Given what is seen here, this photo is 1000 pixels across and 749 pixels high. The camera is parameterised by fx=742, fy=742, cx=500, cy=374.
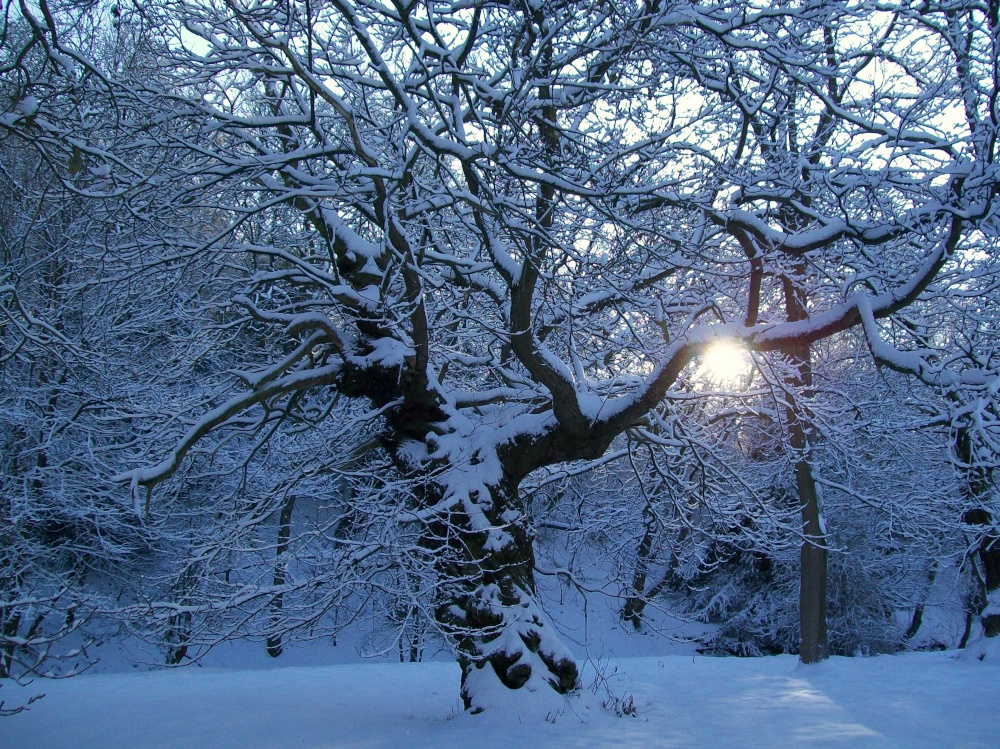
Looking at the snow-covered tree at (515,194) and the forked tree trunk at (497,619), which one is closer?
the snow-covered tree at (515,194)

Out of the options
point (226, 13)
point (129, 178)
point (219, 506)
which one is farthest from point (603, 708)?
point (226, 13)

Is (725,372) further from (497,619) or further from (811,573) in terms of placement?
(497,619)

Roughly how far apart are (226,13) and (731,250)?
5.50m

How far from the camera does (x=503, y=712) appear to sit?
564 centimetres

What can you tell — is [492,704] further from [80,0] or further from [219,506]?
[80,0]

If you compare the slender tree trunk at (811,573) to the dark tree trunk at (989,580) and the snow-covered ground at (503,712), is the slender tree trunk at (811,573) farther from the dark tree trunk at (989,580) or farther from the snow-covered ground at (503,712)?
the dark tree trunk at (989,580)

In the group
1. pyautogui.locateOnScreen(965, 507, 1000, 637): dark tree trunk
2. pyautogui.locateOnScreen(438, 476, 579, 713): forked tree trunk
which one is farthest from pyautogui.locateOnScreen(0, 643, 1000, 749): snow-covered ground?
pyautogui.locateOnScreen(965, 507, 1000, 637): dark tree trunk

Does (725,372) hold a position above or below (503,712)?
above

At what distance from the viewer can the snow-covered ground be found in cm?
523

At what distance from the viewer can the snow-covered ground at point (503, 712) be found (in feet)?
17.2

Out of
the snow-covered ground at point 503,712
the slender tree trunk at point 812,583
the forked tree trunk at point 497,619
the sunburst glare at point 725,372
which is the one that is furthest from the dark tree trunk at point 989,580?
the forked tree trunk at point 497,619

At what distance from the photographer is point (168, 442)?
6922 millimetres

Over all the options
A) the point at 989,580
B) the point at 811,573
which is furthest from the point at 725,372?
the point at 989,580

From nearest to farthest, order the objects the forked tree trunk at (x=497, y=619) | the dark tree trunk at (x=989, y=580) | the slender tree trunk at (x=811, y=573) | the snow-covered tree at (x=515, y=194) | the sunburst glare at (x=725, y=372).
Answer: the snow-covered tree at (x=515, y=194), the forked tree trunk at (x=497, y=619), the sunburst glare at (x=725, y=372), the slender tree trunk at (x=811, y=573), the dark tree trunk at (x=989, y=580)
